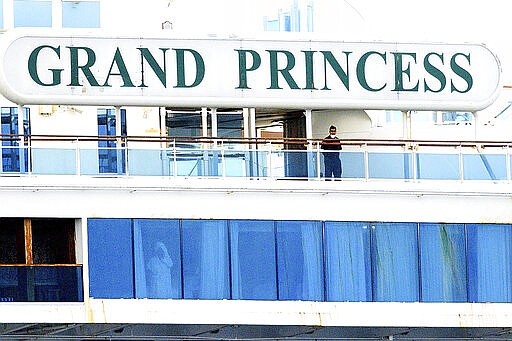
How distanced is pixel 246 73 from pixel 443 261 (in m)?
5.85

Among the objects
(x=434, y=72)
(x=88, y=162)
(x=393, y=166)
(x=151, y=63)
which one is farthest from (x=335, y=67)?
(x=88, y=162)

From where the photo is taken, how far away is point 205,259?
171 ft

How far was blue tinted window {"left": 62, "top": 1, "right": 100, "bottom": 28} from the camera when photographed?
59.0m

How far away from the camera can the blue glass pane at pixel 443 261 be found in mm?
53406

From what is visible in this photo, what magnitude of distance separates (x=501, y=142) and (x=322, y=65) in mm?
4230

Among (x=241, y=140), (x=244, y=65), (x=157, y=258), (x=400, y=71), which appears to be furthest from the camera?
(x=400, y=71)

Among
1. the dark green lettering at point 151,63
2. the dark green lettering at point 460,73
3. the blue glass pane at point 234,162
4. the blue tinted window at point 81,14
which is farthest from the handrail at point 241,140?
the blue tinted window at point 81,14

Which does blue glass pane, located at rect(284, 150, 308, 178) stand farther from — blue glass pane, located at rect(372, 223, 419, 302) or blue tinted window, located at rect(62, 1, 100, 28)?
blue tinted window, located at rect(62, 1, 100, 28)

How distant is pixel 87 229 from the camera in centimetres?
5166

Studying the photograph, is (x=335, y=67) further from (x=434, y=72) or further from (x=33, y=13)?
(x=33, y=13)

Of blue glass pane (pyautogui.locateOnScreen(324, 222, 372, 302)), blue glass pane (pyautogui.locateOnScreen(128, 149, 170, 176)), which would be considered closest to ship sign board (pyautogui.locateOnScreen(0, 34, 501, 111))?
blue glass pane (pyautogui.locateOnScreen(128, 149, 170, 176))

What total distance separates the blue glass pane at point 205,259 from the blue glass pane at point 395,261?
3332mm

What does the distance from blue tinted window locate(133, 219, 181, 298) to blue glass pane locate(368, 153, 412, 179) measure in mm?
4572

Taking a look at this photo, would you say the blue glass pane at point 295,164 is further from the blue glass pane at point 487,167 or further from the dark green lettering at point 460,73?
the dark green lettering at point 460,73
